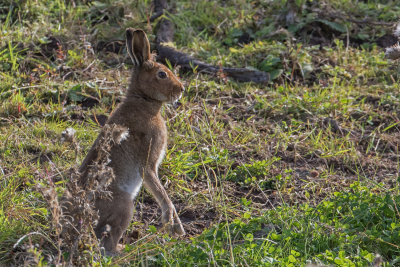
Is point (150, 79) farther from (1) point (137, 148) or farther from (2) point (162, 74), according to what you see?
(1) point (137, 148)

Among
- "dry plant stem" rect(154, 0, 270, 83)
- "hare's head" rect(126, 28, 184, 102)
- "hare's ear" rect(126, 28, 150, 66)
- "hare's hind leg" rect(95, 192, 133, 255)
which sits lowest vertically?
"dry plant stem" rect(154, 0, 270, 83)

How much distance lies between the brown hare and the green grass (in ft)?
0.74

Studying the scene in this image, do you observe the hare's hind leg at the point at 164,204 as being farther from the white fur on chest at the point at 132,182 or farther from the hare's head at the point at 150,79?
the hare's head at the point at 150,79

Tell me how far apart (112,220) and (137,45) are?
4.72 feet

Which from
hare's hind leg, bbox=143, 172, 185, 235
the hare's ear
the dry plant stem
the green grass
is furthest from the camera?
the dry plant stem

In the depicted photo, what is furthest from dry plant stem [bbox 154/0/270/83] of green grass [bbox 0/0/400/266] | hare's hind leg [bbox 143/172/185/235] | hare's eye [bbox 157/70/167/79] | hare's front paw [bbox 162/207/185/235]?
Result: hare's front paw [bbox 162/207/185/235]

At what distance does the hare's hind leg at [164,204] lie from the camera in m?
4.27

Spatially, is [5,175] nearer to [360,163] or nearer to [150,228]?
[150,228]

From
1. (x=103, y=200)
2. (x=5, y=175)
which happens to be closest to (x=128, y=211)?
(x=103, y=200)

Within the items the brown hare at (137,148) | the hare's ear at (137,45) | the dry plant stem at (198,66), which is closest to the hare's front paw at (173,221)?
the brown hare at (137,148)

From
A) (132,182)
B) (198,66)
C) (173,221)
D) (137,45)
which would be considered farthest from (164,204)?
(198,66)

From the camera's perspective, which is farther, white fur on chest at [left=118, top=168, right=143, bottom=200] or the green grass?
white fur on chest at [left=118, top=168, right=143, bottom=200]

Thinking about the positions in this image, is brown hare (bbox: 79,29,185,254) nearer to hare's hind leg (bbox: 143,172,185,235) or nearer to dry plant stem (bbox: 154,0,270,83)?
hare's hind leg (bbox: 143,172,185,235)

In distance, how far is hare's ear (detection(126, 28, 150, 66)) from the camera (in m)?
4.57
